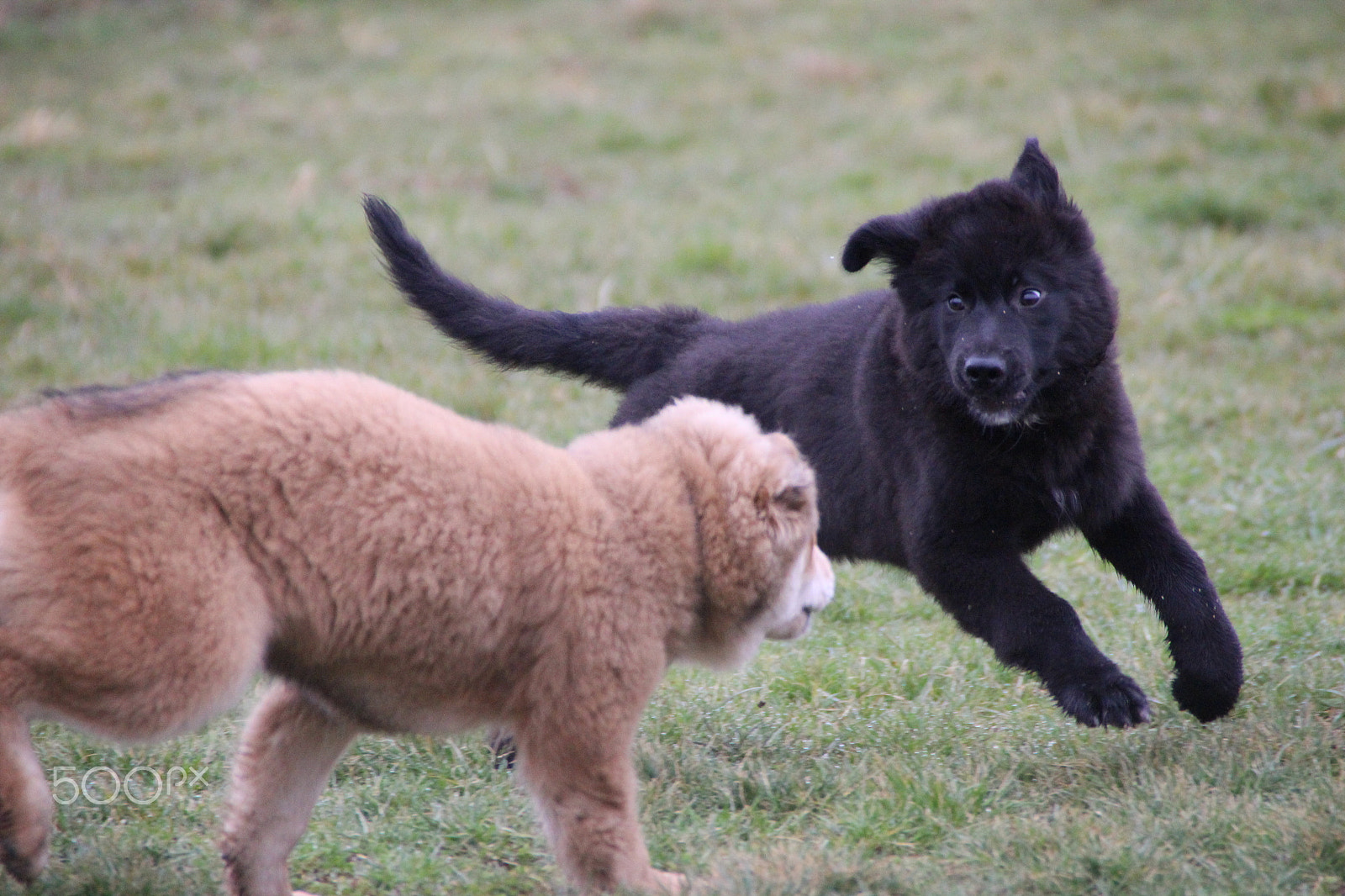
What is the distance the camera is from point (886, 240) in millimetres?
4086

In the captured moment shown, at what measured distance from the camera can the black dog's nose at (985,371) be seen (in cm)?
371

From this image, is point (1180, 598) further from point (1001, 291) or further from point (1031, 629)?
point (1001, 291)

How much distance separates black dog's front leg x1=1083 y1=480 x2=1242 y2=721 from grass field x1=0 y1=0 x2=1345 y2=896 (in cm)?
13

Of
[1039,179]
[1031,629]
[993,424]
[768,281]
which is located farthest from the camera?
[768,281]

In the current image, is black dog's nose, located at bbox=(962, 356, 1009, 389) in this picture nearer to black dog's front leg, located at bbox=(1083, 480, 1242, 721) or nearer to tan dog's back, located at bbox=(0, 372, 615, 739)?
black dog's front leg, located at bbox=(1083, 480, 1242, 721)

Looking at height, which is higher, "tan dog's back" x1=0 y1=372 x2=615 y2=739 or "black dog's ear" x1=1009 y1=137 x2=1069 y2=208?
"black dog's ear" x1=1009 y1=137 x2=1069 y2=208

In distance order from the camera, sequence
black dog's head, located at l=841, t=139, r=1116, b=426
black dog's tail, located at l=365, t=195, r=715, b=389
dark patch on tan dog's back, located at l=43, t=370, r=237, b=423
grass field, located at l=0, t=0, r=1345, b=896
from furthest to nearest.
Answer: black dog's tail, located at l=365, t=195, r=715, b=389, black dog's head, located at l=841, t=139, r=1116, b=426, grass field, located at l=0, t=0, r=1345, b=896, dark patch on tan dog's back, located at l=43, t=370, r=237, b=423

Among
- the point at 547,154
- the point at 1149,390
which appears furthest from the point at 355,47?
the point at 1149,390

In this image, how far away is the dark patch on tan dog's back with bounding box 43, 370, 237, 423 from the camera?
101 inches

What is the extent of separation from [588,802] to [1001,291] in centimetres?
202

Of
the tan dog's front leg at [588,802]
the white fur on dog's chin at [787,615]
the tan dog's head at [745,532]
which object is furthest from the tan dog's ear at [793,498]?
the tan dog's front leg at [588,802]

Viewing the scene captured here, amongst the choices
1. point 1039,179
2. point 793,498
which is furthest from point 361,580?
point 1039,179

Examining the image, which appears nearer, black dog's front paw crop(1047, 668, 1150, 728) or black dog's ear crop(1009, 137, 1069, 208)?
black dog's front paw crop(1047, 668, 1150, 728)

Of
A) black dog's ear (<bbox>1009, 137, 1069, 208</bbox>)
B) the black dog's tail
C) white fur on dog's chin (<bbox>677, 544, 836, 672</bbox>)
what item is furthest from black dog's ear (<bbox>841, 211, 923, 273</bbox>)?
white fur on dog's chin (<bbox>677, 544, 836, 672</bbox>)
